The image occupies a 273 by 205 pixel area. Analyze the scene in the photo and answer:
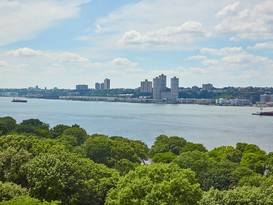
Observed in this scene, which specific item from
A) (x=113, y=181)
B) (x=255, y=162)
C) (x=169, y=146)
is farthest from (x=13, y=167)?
(x=169, y=146)

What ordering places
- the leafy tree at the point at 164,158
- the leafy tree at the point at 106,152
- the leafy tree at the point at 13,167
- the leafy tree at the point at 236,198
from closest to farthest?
the leafy tree at the point at 236,198 → the leafy tree at the point at 13,167 → the leafy tree at the point at 106,152 → the leafy tree at the point at 164,158

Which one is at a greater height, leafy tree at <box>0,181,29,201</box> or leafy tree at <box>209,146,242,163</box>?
leafy tree at <box>0,181,29,201</box>

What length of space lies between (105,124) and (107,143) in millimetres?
70994

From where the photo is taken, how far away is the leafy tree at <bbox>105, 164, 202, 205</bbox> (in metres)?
17.3

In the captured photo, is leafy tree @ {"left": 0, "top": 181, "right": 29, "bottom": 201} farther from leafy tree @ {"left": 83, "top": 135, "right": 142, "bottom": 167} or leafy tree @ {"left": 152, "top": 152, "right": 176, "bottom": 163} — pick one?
leafy tree @ {"left": 152, "top": 152, "right": 176, "bottom": 163}

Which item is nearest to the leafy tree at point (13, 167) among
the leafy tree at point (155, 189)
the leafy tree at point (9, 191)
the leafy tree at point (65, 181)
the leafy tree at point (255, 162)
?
the leafy tree at point (65, 181)

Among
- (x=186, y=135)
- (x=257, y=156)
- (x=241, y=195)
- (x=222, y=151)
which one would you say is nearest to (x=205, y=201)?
(x=241, y=195)

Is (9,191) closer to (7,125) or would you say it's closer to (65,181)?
(65,181)

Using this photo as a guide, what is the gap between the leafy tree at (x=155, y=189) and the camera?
1727 centimetres

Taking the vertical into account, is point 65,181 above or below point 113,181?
above

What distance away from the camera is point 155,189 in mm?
17484

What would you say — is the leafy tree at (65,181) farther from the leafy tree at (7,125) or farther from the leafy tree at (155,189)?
the leafy tree at (7,125)

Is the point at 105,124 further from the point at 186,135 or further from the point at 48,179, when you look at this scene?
the point at 48,179

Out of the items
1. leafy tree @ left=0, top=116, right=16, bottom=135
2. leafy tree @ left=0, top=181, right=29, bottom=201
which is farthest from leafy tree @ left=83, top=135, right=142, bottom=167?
leafy tree @ left=0, top=116, right=16, bottom=135
